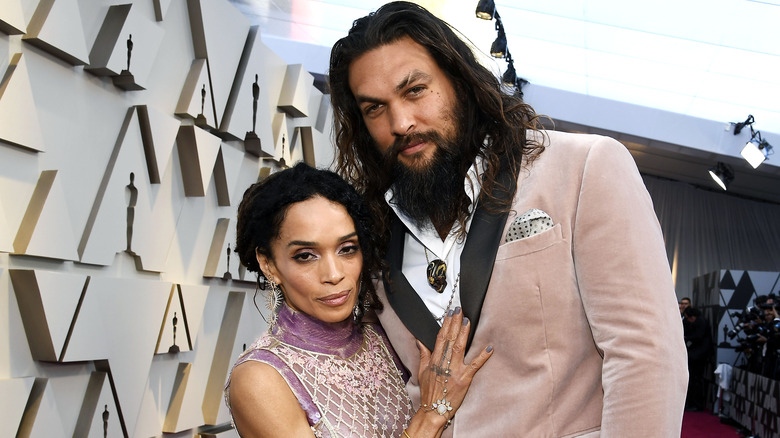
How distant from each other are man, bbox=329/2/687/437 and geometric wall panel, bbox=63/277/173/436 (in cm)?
182

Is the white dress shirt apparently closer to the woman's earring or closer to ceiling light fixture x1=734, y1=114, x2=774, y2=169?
the woman's earring

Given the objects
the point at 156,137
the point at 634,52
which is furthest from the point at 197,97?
the point at 634,52

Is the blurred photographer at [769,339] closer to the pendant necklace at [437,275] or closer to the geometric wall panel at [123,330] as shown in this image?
the geometric wall panel at [123,330]

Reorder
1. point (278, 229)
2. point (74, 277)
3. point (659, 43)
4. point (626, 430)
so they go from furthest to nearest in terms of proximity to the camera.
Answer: point (659, 43)
point (74, 277)
point (278, 229)
point (626, 430)

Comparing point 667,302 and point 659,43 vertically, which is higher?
point 659,43

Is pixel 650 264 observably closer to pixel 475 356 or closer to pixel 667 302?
pixel 667 302

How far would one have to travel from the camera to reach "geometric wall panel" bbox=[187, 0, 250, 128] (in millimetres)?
4383

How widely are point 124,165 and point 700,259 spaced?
15.8 m

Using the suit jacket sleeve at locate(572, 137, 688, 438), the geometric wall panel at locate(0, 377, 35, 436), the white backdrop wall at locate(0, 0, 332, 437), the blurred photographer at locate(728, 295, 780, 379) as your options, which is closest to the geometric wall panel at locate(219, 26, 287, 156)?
the white backdrop wall at locate(0, 0, 332, 437)

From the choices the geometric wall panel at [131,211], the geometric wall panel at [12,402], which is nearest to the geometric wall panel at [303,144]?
the geometric wall panel at [131,211]

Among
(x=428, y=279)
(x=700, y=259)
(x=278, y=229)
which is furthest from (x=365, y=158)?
(x=700, y=259)

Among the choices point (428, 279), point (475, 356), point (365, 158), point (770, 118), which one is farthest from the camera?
point (770, 118)

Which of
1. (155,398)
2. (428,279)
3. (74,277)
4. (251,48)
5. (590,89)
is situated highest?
(590,89)

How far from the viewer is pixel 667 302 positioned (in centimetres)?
145
